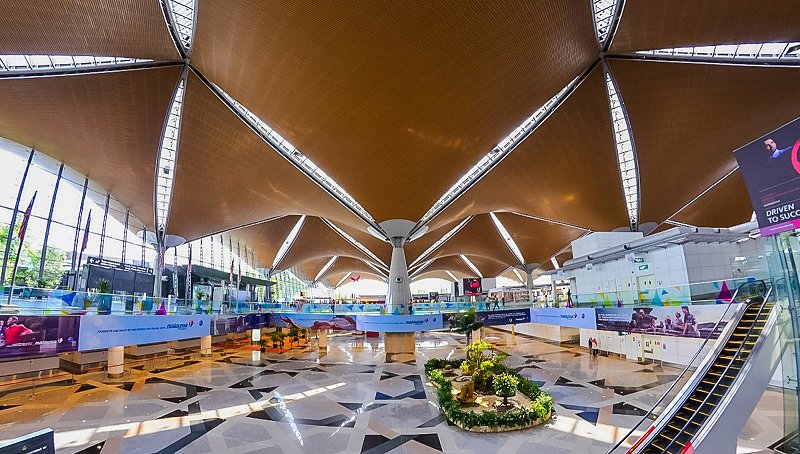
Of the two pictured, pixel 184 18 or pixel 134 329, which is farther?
pixel 134 329

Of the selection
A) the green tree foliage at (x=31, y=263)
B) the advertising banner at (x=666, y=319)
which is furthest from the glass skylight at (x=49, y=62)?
the advertising banner at (x=666, y=319)

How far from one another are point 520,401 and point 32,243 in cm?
2816

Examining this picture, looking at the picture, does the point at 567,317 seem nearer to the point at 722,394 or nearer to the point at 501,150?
the point at 501,150

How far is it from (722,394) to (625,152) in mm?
20845

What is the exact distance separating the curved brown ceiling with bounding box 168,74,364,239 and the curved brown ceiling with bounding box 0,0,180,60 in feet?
14.4

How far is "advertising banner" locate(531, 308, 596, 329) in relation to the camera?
26259 millimetres

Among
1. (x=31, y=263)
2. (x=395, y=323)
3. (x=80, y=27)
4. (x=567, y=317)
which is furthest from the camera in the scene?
(x=395, y=323)

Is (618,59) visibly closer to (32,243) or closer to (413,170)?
(413,170)

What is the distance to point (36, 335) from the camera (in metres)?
14.9

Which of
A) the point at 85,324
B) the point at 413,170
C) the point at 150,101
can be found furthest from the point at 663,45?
the point at 85,324

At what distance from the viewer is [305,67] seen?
1794 centimetres

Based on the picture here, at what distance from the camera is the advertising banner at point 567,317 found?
86.2 ft

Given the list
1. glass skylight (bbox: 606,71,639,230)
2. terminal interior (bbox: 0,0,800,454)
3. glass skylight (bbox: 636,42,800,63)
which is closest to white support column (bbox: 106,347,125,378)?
terminal interior (bbox: 0,0,800,454)

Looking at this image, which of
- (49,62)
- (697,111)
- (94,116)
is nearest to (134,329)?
(94,116)
